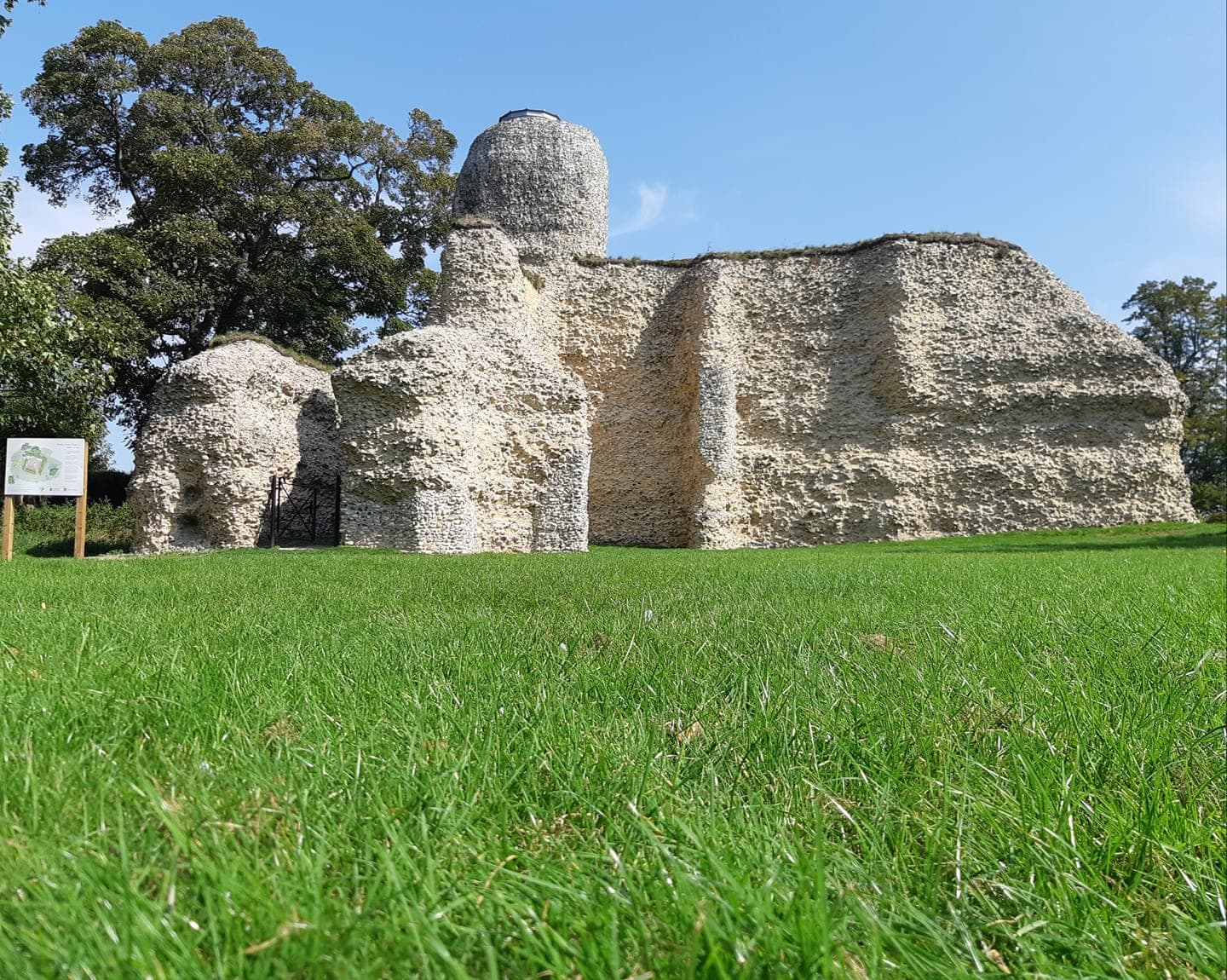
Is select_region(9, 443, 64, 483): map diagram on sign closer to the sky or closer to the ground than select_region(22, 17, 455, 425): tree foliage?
closer to the ground

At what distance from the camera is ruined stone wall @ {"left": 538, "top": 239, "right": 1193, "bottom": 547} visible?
22656mm

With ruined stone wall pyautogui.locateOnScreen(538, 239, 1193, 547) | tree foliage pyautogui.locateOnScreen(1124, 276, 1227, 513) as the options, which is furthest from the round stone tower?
tree foliage pyautogui.locateOnScreen(1124, 276, 1227, 513)

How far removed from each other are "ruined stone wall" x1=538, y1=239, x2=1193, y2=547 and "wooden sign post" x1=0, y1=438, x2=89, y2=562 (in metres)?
15.3

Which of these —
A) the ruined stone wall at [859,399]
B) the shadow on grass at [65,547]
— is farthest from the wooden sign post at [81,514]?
the ruined stone wall at [859,399]

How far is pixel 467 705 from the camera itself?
6.23 ft

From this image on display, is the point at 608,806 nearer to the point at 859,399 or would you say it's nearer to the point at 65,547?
the point at 859,399

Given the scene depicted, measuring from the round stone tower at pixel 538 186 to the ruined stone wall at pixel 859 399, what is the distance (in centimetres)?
221

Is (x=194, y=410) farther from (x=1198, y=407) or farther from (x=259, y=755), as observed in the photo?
(x=1198, y=407)

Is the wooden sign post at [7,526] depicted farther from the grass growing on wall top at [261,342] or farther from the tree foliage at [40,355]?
the grass growing on wall top at [261,342]

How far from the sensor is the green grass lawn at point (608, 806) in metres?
0.85

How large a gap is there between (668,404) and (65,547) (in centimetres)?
1871

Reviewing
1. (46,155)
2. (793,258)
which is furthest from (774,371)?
(46,155)

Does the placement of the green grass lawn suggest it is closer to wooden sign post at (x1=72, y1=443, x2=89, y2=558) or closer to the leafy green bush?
wooden sign post at (x1=72, y1=443, x2=89, y2=558)

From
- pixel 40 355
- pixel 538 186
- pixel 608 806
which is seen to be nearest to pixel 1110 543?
pixel 608 806
